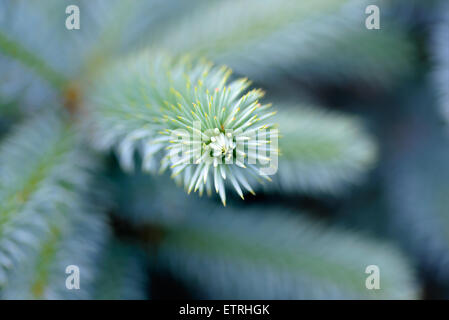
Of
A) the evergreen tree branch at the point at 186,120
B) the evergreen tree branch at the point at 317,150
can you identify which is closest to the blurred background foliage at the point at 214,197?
the evergreen tree branch at the point at 317,150

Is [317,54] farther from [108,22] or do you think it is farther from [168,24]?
[108,22]

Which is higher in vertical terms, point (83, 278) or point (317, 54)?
point (317, 54)

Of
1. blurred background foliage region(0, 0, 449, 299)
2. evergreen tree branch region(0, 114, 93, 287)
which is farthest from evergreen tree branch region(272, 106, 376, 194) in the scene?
evergreen tree branch region(0, 114, 93, 287)

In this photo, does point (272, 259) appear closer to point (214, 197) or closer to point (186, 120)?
point (214, 197)

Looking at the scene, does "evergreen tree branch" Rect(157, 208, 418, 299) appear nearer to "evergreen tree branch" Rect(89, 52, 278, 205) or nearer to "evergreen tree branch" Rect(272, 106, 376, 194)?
"evergreen tree branch" Rect(272, 106, 376, 194)

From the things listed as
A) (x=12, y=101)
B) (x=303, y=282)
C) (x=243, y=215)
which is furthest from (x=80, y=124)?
(x=303, y=282)

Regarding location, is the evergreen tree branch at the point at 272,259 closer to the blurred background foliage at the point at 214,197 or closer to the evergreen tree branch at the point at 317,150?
the blurred background foliage at the point at 214,197

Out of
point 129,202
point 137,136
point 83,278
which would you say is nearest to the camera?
point 137,136

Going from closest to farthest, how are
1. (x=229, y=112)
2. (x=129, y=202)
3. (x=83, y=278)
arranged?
(x=229, y=112), (x=83, y=278), (x=129, y=202)

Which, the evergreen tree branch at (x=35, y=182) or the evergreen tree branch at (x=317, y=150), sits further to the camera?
the evergreen tree branch at (x=317, y=150)
